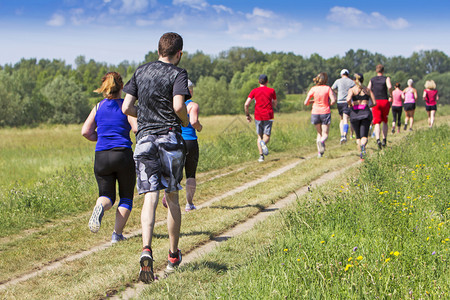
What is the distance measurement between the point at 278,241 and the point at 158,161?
1.53 meters

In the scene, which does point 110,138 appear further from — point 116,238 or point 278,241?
point 278,241

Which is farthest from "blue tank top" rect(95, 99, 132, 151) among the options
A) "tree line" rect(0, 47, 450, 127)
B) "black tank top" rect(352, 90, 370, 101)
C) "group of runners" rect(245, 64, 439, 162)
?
"tree line" rect(0, 47, 450, 127)

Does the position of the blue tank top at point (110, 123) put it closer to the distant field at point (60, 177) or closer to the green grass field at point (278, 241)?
the green grass field at point (278, 241)

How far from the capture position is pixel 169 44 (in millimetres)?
4410

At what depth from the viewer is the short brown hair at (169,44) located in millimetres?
4406

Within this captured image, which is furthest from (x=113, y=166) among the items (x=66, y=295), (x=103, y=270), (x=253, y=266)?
(x=253, y=266)

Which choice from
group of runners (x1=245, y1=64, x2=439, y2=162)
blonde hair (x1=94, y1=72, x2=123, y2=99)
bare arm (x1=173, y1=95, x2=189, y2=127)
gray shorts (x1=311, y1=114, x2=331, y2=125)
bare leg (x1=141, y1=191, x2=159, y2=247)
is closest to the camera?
bare arm (x1=173, y1=95, x2=189, y2=127)

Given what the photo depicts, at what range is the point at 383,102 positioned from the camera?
12773 mm

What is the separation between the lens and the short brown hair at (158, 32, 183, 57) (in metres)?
4.41

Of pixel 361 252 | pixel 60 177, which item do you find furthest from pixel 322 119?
pixel 361 252

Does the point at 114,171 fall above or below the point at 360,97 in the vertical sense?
below

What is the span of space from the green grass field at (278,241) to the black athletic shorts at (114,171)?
72cm

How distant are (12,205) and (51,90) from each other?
7648 cm

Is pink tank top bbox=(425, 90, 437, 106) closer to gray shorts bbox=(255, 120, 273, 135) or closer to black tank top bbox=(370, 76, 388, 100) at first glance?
black tank top bbox=(370, 76, 388, 100)
